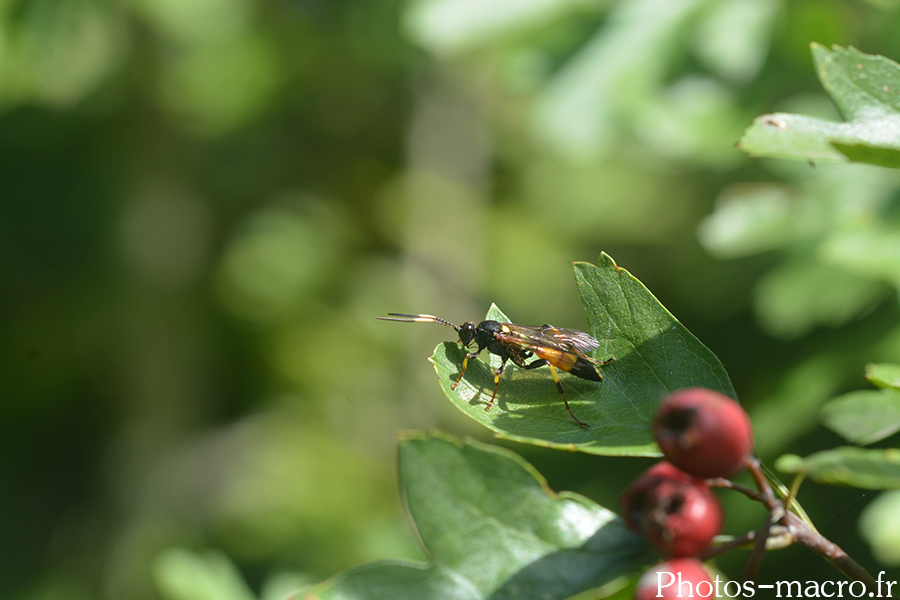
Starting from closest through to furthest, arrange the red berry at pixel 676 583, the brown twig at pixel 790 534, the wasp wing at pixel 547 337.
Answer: the red berry at pixel 676 583 < the brown twig at pixel 790 534 < the wasp wing at pixel 547 337

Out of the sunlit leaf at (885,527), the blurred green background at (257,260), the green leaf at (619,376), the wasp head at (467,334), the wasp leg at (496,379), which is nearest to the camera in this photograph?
the green leaf at (619,376)

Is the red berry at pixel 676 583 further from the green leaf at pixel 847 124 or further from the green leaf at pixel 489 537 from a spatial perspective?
the green leaf at pixel 847 124

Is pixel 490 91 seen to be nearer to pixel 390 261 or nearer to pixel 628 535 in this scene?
pixel 390 261

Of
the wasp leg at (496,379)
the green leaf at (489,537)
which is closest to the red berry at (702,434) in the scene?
the green leaf at (489,537)

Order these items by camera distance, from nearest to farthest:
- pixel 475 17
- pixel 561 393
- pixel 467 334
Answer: pixel 561 393, pixel 467 334, pixel 475 17

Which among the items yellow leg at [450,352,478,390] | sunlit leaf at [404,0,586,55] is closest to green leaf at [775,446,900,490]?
yellow leg at [450,352,478,390]

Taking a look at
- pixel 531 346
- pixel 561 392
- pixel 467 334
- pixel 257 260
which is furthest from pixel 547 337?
pixel 257 260

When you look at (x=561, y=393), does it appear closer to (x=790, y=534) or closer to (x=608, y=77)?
(x=790, y=534)
